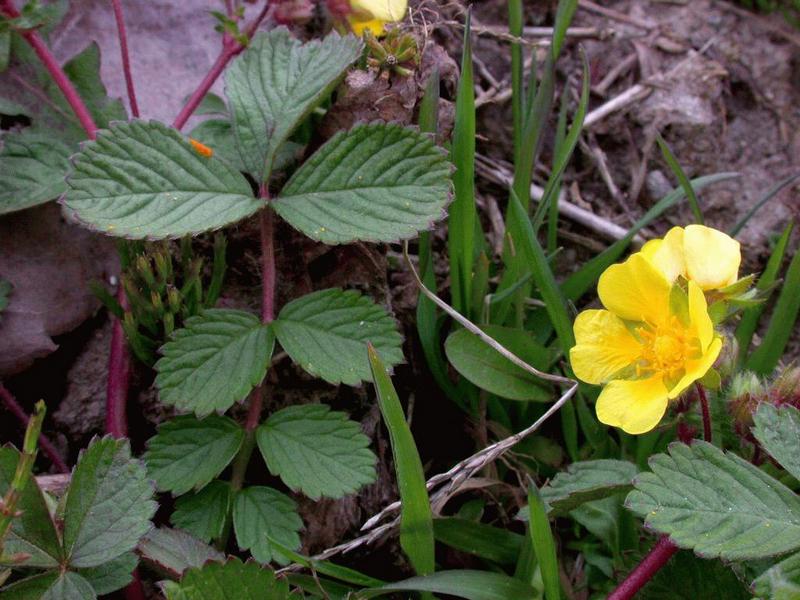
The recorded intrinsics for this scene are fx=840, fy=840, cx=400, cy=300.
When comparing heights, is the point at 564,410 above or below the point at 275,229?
below

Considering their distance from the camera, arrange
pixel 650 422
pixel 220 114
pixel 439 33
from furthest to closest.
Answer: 1. pixel 439 33
2. pixel 220 114
3. pixel 650 422

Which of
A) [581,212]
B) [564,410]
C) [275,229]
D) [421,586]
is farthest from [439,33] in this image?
[421,586]

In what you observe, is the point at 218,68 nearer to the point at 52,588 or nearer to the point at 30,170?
the point at 30,170

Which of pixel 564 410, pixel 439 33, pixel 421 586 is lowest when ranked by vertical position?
pixel 421 586

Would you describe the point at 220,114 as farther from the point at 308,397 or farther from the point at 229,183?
the point at 308,397

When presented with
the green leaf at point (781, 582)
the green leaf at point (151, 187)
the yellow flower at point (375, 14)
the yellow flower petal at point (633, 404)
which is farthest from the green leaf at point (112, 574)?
the yellow flower at point (375, 14)

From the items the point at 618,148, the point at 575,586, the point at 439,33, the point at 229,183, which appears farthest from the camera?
the point at 618,148

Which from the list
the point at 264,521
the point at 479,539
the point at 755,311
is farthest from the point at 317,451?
the point at 755,311
